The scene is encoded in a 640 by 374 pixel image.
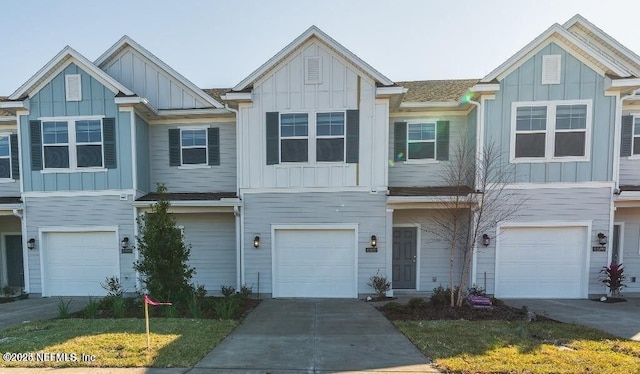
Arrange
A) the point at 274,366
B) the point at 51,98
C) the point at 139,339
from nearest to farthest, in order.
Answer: the point at 274,366, the point at 139,339, the point at 51,98

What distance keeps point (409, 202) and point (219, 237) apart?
237 inches

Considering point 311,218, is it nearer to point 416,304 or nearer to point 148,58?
point 416,304

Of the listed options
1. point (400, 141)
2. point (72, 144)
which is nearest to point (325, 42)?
point (400, 141)

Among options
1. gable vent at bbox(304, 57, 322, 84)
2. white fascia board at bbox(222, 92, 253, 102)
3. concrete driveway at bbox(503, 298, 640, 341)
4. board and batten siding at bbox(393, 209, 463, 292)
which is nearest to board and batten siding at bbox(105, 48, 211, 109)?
white fascia board at bbox(222, 92, 253, 102)

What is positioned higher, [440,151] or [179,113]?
A: [179,113]

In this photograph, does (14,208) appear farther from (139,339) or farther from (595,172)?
(595,172)

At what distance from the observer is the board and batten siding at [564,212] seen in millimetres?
8188

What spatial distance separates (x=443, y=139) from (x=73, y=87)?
36.9ft

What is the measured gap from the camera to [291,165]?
8492 millimetres

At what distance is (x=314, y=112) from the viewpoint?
8.39 m

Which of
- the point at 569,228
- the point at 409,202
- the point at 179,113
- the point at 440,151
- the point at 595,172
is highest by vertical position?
the point at 179,113

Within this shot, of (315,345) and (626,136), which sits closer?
(315,345)

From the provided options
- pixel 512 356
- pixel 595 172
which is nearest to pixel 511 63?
pixel 595 172

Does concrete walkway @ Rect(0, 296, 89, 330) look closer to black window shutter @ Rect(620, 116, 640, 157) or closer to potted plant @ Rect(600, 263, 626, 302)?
potted plant @ Rect(600, 263, 626, 302)
